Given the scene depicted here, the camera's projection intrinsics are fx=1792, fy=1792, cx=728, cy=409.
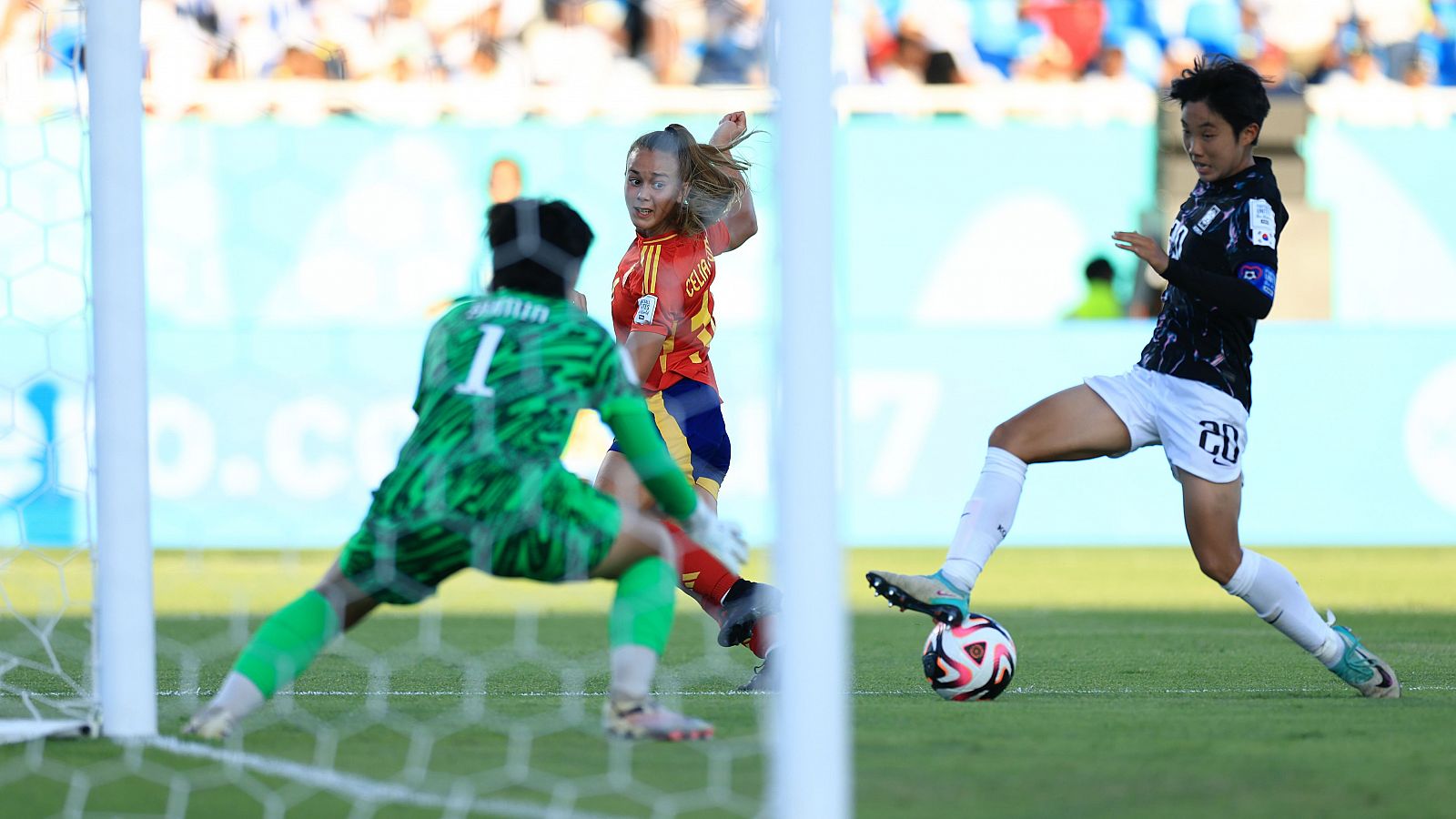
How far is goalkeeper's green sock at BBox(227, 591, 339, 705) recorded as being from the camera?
353 centimetres

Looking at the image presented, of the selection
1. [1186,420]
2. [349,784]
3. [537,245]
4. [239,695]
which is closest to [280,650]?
[239,695]

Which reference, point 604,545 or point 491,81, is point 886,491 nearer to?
point 491,81

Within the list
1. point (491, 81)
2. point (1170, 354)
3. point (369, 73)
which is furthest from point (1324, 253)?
point (1170, 354)

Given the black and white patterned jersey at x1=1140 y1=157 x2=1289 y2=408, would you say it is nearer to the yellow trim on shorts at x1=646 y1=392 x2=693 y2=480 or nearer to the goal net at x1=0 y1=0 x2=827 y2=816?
the yellow trim on shorts at x1=646 y1=392 x2=693 y2=480

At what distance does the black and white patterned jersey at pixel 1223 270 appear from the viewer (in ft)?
15.0

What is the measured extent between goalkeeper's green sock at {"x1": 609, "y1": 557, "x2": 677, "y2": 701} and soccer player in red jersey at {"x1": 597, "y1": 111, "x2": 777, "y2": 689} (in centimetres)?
120

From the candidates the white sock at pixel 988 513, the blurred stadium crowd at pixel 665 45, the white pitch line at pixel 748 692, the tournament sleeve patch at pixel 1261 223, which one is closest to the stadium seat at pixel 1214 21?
the blurred stadium crowd at pixel 665 45

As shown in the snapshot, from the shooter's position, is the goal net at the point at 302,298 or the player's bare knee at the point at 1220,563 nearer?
the player's bare knee at the point at 1220,563

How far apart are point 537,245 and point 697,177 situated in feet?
4.69

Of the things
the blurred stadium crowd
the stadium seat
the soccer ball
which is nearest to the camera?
the soccer ball

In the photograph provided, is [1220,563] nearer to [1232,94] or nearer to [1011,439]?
[1011,439]

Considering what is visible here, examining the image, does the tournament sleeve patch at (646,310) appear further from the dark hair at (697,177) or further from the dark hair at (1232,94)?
the dark hair at (1232,94)

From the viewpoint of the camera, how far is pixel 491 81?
1104cm

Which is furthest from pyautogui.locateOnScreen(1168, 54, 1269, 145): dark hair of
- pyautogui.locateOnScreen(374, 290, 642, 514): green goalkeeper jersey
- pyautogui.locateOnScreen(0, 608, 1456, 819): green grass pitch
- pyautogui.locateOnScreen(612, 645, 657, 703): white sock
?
pyautogui.locateOnScreen(612, 645, 657, 703): white sock
